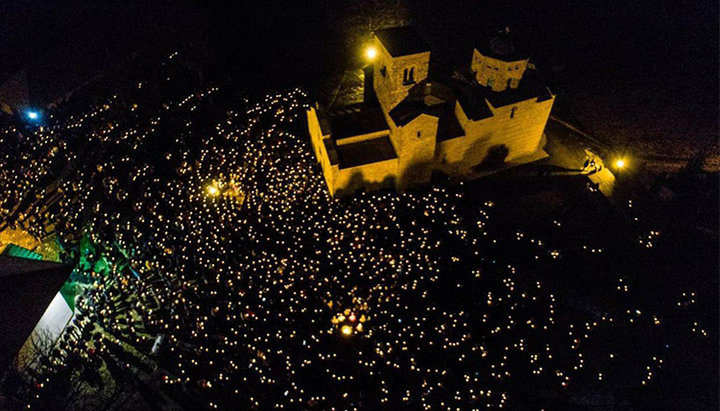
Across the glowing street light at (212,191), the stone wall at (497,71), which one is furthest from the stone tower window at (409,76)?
the glowing street light at (212,191)

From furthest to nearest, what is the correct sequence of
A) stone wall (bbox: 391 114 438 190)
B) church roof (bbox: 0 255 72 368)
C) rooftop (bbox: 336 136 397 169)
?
rooftop (bbox: 336 136 397 169) → stone wall (bbox: 391 114 438 190) → church roof (bbox: 0 255 72 368)

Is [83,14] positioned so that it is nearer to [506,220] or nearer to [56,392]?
[56,392]

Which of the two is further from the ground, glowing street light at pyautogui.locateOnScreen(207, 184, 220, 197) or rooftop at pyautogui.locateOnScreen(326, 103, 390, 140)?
rooftop at pyautogui.locateOnScreen(326, 103, 390, 140)

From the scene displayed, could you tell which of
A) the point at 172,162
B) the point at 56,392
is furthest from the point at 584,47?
the point at 56,392

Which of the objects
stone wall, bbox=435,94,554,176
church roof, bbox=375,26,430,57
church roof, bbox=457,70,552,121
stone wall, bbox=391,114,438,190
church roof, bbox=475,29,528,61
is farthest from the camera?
stone wall, bbox=435,94,554,176

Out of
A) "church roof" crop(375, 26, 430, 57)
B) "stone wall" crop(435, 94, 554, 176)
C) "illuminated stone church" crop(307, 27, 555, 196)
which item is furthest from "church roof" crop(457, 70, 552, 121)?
"church roof" crop(375, 26, 430, 57)

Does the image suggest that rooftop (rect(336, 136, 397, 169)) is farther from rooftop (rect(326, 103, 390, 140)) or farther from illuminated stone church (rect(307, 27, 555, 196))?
rooftop (rect(326, 103, 390, 140))

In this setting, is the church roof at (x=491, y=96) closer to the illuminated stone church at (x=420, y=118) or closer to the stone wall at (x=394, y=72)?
the illuminated stone church at (x=420, y=118)
